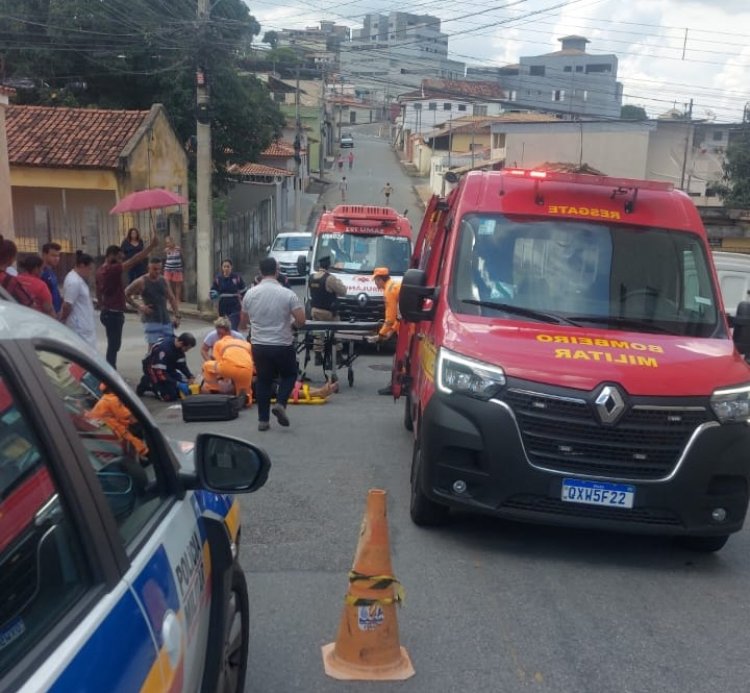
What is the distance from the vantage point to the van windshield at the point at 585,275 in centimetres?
661

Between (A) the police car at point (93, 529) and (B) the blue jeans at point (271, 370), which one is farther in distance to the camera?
(B) the blue jeans at point (271, 370)

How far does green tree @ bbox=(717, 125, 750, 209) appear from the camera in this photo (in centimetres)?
3412

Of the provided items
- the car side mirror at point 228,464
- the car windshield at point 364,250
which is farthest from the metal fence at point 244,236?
the car side mirror at point 228,464

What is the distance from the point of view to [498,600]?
5.36 meters

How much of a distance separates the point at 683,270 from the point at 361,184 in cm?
6186

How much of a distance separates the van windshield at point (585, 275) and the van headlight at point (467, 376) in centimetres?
66

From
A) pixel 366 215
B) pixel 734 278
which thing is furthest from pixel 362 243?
pixel 734 278

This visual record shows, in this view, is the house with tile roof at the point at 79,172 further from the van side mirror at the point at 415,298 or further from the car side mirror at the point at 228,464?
the car side mirror at the point at 228,464

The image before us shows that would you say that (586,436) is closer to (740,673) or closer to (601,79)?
(740,673)

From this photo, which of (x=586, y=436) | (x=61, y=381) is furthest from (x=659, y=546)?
(x=61, y=381)

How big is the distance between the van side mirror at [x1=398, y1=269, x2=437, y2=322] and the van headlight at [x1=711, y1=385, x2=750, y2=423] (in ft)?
6.75

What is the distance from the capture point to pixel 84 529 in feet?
7.30

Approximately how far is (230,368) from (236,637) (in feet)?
27.1

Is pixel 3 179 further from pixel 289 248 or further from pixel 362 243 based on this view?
pixel 289 248
